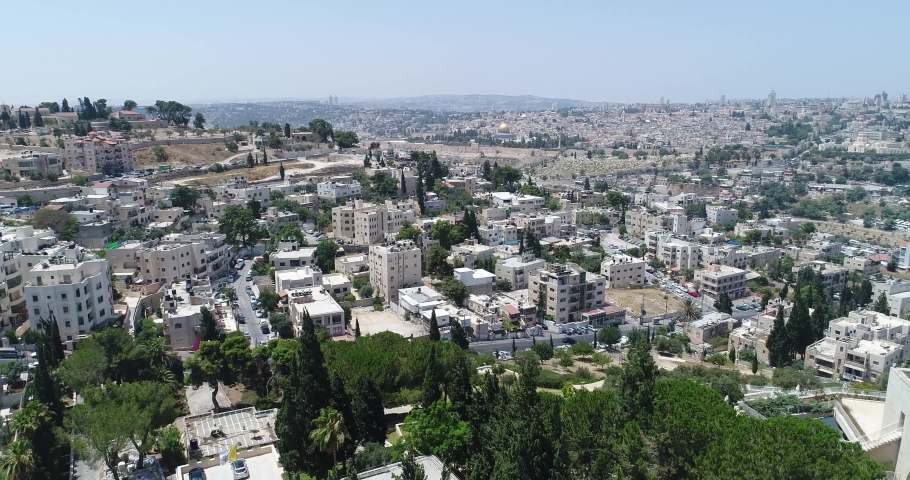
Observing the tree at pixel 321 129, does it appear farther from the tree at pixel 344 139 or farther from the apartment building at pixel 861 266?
the apartment building at pixel 861 266

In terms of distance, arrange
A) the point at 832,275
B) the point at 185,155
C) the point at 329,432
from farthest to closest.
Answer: the point at 185,155 < the point at 832,275 < the point at 329,432

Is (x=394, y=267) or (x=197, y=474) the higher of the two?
(x=394, y=267)

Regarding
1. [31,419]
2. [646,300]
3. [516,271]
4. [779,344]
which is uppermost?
[31,419]

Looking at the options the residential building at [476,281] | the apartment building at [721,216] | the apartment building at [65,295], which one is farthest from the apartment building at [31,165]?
the apartment building at [721,216]

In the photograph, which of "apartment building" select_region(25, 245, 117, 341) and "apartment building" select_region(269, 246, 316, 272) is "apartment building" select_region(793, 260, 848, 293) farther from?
"apartment building" select_region(25, 245, 117, 341)

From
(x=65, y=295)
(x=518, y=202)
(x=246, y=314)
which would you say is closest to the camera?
(x=65, y=295)

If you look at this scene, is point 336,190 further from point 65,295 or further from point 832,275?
point 832,275

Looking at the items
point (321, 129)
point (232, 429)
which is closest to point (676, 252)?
point (232, 429)
